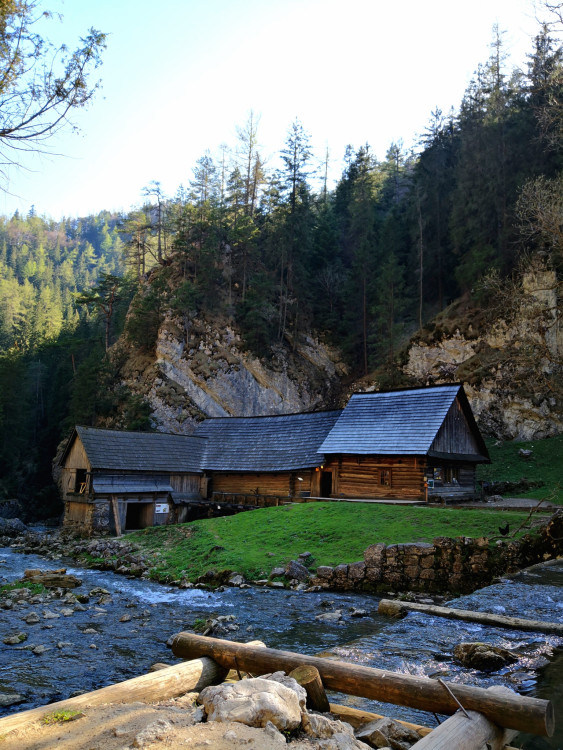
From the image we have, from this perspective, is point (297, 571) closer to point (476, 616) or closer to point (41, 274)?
point (476, 616)

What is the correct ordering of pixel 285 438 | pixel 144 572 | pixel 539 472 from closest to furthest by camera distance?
pixel 144 572, pixel 539 472, pixel 285 438

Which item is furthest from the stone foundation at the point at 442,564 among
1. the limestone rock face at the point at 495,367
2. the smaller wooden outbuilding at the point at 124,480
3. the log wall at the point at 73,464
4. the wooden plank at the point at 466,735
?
the log wall at the point at 73,464

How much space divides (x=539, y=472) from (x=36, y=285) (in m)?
133

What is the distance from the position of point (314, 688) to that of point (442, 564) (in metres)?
10.6

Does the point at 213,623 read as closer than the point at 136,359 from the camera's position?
Yes

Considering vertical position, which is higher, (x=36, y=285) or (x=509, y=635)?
(x=36, y=285)

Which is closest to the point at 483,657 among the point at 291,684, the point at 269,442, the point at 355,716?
the point at 355,716

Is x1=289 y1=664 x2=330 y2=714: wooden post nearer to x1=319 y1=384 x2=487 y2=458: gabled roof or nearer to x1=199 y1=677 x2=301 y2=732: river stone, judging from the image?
x1=199 y1=677 x2=301 y2=732: river stone

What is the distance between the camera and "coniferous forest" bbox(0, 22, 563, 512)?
148ft

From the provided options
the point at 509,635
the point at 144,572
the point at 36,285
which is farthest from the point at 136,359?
the point at 36,285

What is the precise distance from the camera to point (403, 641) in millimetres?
9344

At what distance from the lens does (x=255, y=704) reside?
4.92 metres

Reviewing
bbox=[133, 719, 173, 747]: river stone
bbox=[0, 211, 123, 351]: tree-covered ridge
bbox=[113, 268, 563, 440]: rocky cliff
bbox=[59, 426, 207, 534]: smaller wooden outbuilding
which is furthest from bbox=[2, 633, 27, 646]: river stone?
bbox=[0, 211, 123, 351]: tree-covered ridge

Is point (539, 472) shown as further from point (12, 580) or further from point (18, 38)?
point (18, 38)
